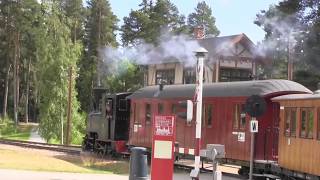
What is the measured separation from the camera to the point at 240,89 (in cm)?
2028

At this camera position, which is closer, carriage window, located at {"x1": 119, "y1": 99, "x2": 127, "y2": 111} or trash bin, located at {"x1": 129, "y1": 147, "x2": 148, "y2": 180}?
trash bin, located at {"x1": 129, "y1": 147, "x2": 148, "y2": 180}

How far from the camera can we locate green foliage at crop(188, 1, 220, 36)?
101 m

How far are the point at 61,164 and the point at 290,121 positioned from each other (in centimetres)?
920

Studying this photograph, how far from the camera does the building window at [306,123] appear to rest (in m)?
16.1

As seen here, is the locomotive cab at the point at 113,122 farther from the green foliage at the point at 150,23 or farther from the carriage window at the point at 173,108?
the green foliage at the point at 150,23

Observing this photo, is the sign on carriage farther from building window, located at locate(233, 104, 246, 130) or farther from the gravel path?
building window, located at locate(233, 104, 246, 130)

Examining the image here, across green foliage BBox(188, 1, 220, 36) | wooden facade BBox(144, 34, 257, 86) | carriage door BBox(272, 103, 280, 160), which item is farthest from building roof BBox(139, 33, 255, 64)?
green foliage BBox(188, 1, 220, 36)

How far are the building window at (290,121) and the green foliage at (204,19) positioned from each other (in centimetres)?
8311

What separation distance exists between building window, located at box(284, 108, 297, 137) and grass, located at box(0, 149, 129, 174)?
282 inches

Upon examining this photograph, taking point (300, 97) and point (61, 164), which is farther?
point (61, 164)

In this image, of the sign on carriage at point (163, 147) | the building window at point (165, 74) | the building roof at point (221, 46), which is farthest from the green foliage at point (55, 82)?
the sign on carriage at point (163, 147)

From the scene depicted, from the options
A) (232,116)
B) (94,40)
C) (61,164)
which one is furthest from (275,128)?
(94,40)

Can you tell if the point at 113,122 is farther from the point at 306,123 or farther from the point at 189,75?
the point at 189,75

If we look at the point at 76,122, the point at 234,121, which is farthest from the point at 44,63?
the point at 234,121
